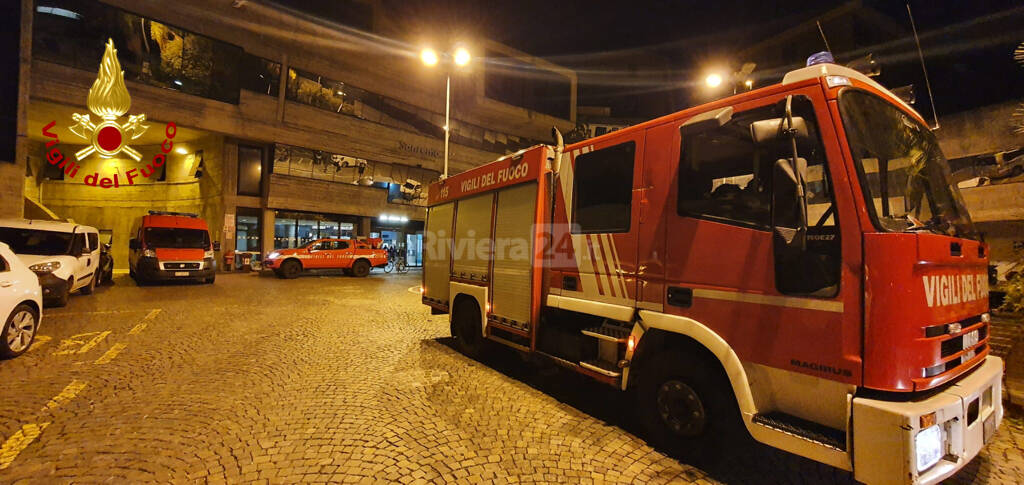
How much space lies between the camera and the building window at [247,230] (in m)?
21.8

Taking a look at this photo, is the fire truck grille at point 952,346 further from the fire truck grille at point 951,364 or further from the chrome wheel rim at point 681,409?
the chrome wheel rim at point 681,409

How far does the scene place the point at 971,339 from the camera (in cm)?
279

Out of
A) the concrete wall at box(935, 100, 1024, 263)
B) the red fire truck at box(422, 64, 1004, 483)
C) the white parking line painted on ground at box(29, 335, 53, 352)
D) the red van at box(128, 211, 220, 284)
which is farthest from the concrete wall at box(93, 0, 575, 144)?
the concrete wall at box(935, 100, 1024, 263)

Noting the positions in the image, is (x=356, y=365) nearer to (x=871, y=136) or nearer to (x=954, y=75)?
(x=871, y=136)

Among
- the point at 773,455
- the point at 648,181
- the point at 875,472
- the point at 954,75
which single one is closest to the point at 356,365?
the point at 648,181

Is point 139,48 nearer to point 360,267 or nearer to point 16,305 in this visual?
point 360,267

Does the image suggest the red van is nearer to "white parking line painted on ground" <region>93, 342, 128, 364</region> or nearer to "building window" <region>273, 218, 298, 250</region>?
"building window" <region>273, 218, 298, 250</region>

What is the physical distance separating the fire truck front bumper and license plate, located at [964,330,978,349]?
0.34 meters

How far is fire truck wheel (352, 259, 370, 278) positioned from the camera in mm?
19781

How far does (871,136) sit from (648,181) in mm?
1457

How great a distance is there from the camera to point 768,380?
275 cm

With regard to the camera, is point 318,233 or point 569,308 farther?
point 318,233

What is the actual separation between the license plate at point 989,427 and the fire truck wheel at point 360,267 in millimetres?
19958

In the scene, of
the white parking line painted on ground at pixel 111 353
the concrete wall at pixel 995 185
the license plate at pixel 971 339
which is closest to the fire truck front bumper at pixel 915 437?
the license plate at pixel 971 339
